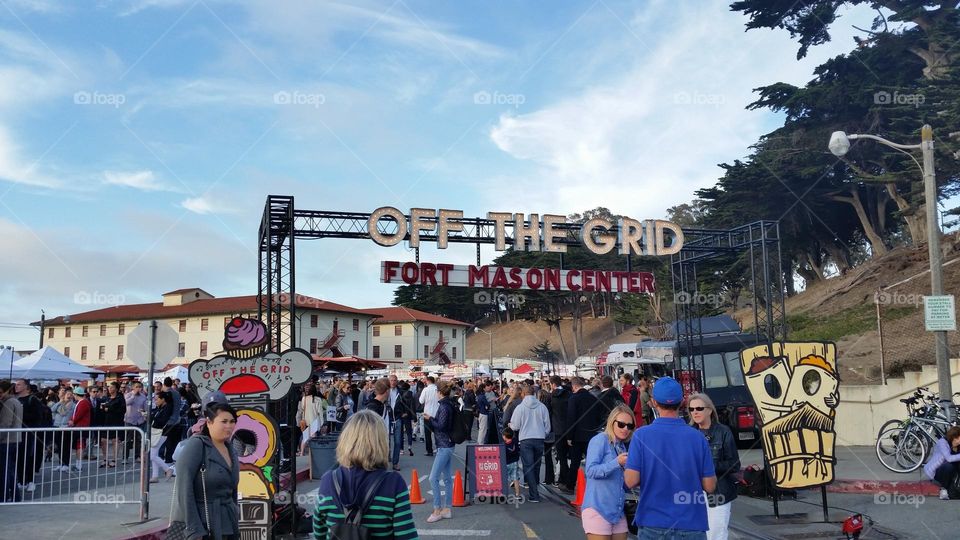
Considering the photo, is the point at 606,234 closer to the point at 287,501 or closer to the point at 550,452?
the point at 550,452

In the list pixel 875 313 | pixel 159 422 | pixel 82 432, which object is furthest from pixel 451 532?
pixel 875 313

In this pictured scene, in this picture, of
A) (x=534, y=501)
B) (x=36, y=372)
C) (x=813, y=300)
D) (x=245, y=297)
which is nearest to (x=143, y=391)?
(x=36, y=372)

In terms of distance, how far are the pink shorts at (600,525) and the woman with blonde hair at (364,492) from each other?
7.31ft

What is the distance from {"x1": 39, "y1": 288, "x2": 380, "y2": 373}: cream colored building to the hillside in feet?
148

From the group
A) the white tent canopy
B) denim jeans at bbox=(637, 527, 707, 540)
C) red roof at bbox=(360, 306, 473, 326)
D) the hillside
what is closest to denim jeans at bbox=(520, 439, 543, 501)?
denim jeans at bbox=(637, 527, 707, 540)

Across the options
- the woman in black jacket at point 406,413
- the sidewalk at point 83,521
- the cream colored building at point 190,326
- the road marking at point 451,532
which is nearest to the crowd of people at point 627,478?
the road marking at point 451,532

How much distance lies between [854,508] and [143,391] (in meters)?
15.7

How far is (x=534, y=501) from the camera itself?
11992 mm

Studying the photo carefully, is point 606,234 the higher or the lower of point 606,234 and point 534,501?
the higher

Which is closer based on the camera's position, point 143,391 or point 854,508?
point 854,508

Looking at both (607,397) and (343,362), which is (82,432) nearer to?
(607,397)

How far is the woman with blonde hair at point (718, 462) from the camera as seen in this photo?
6.55 metres

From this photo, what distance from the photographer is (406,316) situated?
9431 cm

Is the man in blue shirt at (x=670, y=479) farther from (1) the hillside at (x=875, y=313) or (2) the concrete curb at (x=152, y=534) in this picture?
(1) the hillside at (x=875, y=313)
